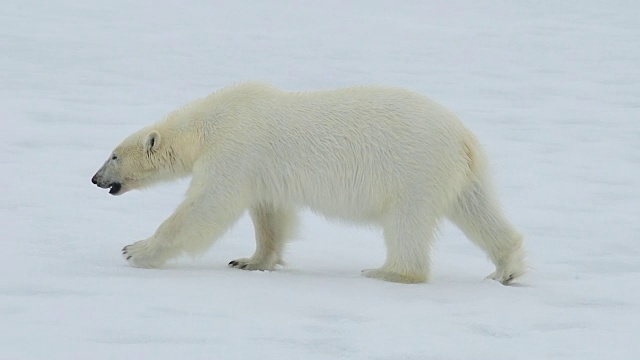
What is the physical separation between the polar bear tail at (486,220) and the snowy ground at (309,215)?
151 millimetres

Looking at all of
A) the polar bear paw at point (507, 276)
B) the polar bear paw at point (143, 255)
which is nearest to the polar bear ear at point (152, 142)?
the polar bear paw at point (143, 255)

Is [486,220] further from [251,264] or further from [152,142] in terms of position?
[152,142]

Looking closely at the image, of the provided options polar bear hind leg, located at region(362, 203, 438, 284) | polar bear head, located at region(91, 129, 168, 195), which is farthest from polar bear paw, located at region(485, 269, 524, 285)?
polar bear head, located at region(91, 129, 168, 195)

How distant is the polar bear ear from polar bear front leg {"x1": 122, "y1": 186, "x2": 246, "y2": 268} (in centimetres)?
49

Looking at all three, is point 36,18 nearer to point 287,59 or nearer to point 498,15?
point 287,59

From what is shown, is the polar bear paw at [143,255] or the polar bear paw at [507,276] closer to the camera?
the polar bear paw at [143,255]

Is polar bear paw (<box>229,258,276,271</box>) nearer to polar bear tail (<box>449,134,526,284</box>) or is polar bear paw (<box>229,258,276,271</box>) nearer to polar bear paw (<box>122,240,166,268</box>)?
polar bear paw (<box>122,240,166,268</box>)

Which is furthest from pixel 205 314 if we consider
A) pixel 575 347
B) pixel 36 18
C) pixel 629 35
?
pixel 629 35

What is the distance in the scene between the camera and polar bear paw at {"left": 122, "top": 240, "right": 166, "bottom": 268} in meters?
5.32

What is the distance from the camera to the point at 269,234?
5.76 m

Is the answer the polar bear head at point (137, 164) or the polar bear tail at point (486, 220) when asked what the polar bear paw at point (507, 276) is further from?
the polar bear head at point (137, 164)

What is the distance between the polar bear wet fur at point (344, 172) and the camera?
527 cm

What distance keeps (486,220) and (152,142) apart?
1.81m

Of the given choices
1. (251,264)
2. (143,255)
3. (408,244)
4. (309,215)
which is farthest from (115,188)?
(309,215)
